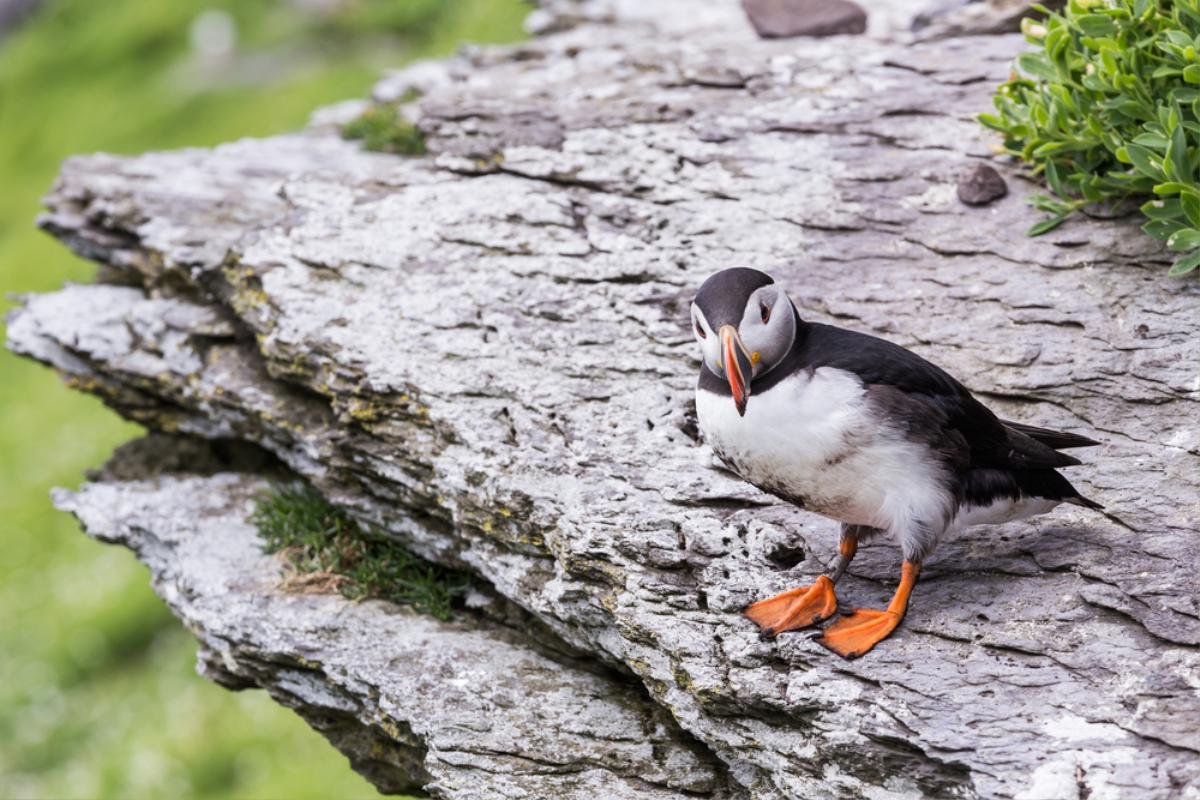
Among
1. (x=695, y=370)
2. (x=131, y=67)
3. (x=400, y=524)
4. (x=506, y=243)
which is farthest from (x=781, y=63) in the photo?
(x=131, y=67)

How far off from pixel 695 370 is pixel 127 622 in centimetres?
926

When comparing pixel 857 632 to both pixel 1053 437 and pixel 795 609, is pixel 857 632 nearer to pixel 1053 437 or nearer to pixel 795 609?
pixel 795 609

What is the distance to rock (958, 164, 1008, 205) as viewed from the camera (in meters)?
7.00

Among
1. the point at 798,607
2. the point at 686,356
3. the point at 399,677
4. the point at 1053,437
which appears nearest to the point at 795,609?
the point at 798,607

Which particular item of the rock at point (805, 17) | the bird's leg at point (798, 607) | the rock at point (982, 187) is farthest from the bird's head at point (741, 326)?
the rock at point (805, 17)

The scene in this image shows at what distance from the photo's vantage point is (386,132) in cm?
896

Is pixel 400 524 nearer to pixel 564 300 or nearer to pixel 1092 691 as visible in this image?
pixel 564 300

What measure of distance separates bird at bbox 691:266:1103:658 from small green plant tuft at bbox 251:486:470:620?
Result: 91.1 inches

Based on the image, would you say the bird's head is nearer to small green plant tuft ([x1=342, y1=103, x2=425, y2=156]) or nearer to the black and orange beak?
the black and orange beak

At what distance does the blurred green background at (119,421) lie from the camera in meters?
11.4

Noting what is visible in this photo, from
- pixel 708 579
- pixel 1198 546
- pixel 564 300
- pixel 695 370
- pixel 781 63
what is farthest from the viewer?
pixel 781 63

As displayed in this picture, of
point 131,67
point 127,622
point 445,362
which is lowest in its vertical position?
point 127,622

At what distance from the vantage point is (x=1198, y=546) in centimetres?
491

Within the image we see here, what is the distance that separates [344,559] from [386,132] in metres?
3.49
